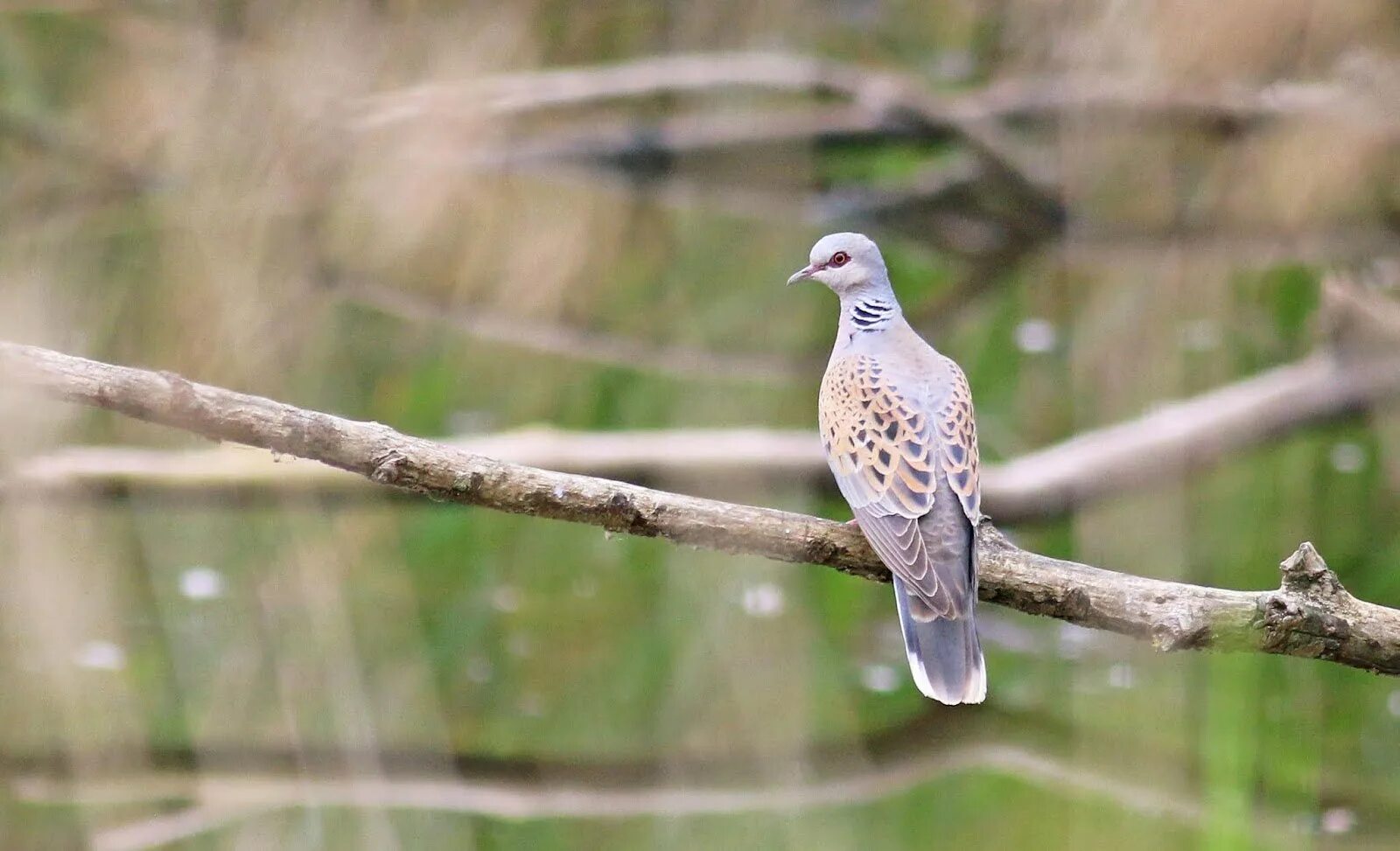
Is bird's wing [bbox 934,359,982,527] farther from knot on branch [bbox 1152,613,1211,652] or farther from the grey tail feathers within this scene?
knot on branch [bbox 1152,613,1211,652]

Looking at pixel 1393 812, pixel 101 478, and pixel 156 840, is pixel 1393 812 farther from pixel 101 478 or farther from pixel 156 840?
pixel 101 478

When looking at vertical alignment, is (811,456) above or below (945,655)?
above

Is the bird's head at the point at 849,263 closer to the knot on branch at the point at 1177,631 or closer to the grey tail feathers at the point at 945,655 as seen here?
the grey tail feathers at the point at 945,655

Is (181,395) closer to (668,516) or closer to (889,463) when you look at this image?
(668,516)

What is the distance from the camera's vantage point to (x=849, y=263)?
2.21 m

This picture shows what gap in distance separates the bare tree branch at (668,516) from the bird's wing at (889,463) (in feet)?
0.32

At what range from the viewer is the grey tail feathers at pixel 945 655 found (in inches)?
66.4

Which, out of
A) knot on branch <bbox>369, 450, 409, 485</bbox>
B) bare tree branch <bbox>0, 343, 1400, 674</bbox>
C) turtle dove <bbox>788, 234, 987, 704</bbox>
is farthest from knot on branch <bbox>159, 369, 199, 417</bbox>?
turtle dove <bbox>788, 234, 987, 704</bbox>

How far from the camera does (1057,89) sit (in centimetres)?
479

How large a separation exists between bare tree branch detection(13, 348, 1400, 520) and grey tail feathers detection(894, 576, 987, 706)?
1.58 meters

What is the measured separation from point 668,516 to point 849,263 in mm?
677

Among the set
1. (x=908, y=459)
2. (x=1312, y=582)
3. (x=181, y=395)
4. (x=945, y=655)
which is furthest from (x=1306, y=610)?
(x=181, y=395)

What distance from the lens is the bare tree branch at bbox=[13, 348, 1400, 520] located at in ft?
11.0

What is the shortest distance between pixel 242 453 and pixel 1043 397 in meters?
2.24
